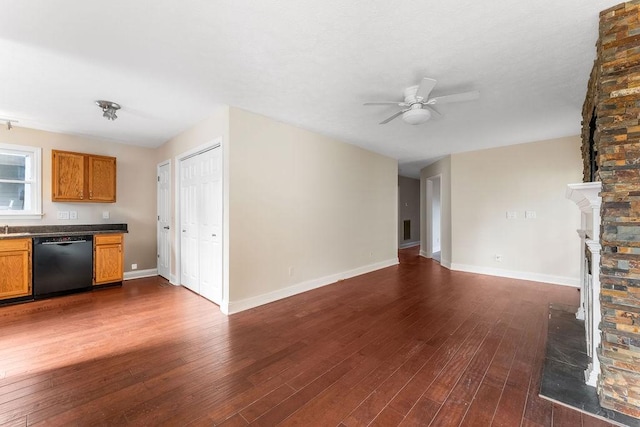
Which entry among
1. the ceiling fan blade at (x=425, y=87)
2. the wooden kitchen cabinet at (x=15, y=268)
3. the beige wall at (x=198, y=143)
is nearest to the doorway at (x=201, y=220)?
the beige wall at (x=198, y=143)

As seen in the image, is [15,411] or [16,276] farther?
[16,276]

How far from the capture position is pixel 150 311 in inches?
127

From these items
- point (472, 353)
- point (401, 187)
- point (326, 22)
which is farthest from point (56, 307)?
point (401, 187)

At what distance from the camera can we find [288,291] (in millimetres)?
3799

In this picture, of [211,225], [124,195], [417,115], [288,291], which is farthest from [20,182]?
[417,115]

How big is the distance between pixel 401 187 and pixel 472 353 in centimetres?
712

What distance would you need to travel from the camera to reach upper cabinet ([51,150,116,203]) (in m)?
4.07

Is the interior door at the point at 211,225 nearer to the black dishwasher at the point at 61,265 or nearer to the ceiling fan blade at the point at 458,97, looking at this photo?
the black dishwasher at the point at 61,265

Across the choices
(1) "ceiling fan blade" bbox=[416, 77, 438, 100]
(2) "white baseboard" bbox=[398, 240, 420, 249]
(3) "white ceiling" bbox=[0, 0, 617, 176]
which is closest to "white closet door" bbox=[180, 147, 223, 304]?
(3) "white ceiling" bbox=[0, 0, 617, 176]

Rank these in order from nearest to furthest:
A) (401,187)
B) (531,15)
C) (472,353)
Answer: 1. (531,15)
2. (472,353)
3. (401,187)

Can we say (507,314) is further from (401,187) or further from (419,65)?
(401,187)

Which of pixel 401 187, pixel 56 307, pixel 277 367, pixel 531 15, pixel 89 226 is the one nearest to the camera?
pixel 531 15

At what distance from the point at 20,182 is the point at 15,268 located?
A: 1344 mm

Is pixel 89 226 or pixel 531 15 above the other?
pixel 531 15
